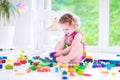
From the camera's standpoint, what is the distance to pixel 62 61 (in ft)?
6.79

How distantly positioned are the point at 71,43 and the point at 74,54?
0.43 feet

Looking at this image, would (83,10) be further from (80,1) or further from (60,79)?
(60,79)

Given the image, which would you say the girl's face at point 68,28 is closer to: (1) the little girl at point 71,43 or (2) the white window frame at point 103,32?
(1) the little girl at point 71,43

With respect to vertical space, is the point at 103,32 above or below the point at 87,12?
below

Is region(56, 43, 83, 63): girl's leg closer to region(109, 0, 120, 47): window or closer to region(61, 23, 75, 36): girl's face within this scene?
region(61, 23, 75, 36): girl's face

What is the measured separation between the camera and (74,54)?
2.03m

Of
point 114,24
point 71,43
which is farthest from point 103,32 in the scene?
point 71,43

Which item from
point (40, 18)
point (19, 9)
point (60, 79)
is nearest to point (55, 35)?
point (40, 18)

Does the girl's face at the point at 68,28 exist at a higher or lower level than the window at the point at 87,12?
lower

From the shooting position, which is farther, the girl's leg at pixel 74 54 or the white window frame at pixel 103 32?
the white window frame at pixel 103 32

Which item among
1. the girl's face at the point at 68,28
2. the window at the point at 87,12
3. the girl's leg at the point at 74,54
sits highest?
the window at the point at 87,12

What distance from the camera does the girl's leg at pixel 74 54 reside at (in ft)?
6.65

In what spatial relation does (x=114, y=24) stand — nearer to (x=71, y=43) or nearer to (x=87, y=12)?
(x=87, y=12)

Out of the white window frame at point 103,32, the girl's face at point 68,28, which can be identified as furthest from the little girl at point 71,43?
the white window frame at point 103,32
